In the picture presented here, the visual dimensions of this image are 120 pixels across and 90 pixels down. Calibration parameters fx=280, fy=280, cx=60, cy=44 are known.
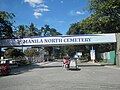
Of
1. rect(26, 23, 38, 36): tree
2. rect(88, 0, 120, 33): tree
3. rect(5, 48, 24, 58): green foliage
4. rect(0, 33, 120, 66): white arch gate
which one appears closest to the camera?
rect(0, 33, 120, 66): white arch gate

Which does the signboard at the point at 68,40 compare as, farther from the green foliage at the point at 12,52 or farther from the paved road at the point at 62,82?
the green foliage at the point at 12,52


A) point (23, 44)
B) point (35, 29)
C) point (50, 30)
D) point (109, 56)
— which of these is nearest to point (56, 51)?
point (50, 30)

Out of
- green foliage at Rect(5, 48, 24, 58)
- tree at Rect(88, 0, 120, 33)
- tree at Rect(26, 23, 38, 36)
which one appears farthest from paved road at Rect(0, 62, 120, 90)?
tree at Rect(26, 23, 38, 36)

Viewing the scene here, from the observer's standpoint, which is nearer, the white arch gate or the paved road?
the paved road

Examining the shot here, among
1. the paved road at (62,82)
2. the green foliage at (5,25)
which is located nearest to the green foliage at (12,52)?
the green foliage at (5,25)

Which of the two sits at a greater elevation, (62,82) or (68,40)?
(68,40)

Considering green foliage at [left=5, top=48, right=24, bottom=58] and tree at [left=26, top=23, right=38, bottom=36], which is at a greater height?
tree at [left=26, top=23, right=38, bottom=36]

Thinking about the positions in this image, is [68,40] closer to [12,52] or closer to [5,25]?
[5,25]

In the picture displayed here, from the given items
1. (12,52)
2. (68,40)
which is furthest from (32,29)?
(68,40)

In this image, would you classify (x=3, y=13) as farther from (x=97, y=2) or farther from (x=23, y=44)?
(x=97, y=2)

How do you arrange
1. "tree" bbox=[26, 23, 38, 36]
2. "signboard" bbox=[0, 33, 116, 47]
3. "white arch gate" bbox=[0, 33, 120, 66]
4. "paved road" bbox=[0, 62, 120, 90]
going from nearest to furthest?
"paved road" bbox=[0, 62, 120, 90]
"white arch gate" bbox=[0, 33, 120, 66]
"signboard" bbox=[0, 33, 116, 47]
"tree" bbox=[26, 23, 38, 36]

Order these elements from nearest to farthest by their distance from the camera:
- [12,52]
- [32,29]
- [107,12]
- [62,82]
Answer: [62,82] → [107,12] → [12,52] → [32,29]

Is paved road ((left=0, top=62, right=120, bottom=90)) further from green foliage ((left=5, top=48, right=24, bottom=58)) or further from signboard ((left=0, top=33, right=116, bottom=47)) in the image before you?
green foliage ((left=5, top=48, right=24, bottom=58))

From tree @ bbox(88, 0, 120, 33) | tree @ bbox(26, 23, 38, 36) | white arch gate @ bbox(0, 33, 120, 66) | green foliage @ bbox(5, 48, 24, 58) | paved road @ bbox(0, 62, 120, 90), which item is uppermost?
tree @ bbox(26, 23, 38, 36)
